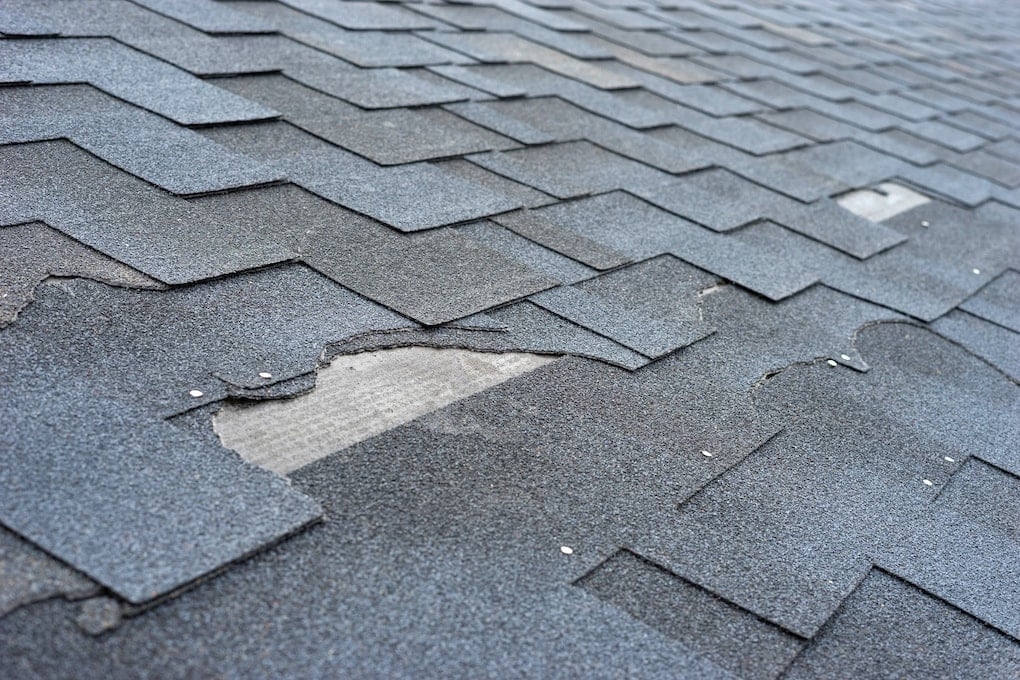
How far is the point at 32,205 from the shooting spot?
2.12 meters

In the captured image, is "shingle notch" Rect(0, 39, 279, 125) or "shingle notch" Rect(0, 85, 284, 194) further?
"shingle notch" Rect(0, 39, 279, 125)

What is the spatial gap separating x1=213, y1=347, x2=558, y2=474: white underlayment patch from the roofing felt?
0.01 metres

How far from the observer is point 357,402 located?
1.84m

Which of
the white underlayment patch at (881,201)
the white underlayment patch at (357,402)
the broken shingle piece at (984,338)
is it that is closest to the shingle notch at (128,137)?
the white underlayment patch at (357,402)

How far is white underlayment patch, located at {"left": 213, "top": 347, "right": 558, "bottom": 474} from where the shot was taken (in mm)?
1662

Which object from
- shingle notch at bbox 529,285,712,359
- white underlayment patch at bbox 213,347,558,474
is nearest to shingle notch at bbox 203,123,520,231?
shingle notch at bbox 529,285,712,359

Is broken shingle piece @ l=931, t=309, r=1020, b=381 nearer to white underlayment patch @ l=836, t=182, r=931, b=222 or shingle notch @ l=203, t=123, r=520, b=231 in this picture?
white underlayment patch @ l=836, t=182, r=931, b=222

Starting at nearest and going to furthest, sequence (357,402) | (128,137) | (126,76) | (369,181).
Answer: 1. (357,402)
2. (128,137)
3. (369,181)
4. (126,76)

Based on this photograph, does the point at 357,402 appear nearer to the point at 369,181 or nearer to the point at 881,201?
the point at 369,181

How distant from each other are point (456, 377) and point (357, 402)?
232 mm

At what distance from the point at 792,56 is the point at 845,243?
2.89 metres

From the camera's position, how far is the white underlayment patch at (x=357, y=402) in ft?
5.45

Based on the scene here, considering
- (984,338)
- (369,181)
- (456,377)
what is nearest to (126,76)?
(369,181)

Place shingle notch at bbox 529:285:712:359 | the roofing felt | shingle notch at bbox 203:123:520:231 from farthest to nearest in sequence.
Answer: shingle notch at bbox 203:123:520:231, shingle notch at bbox 529:285:712:359, the roofing felt
